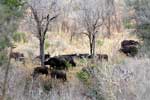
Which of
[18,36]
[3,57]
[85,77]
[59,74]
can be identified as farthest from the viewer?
[59,74]

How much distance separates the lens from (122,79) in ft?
31.7

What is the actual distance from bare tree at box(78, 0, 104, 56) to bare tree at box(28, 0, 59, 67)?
12.5 ft

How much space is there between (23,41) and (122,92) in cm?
2303

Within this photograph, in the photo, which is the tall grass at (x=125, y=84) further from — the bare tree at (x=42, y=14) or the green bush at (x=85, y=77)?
the bare tree at (x=42, y=14)

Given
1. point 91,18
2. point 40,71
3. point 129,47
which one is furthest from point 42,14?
point 129,47

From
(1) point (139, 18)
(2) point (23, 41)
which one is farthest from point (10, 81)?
(2) point (23, 41)

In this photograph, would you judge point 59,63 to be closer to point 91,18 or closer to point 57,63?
point 57,63

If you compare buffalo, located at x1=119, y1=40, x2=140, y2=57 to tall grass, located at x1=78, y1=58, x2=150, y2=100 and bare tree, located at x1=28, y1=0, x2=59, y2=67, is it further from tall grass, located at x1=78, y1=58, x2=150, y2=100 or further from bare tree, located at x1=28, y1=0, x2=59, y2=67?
tall grass, located at x1=78, y1=58, x2=150, y2=100

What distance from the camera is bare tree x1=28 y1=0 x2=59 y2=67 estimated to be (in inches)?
894

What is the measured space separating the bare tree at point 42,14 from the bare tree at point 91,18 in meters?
3.82

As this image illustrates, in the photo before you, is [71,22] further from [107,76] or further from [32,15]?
[107,76]

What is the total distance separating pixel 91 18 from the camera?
1079 inches

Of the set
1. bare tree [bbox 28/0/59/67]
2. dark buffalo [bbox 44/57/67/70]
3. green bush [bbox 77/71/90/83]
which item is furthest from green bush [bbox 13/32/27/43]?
green bush [bbox 77/71/90/83]

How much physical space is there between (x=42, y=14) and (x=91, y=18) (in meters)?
5.24
